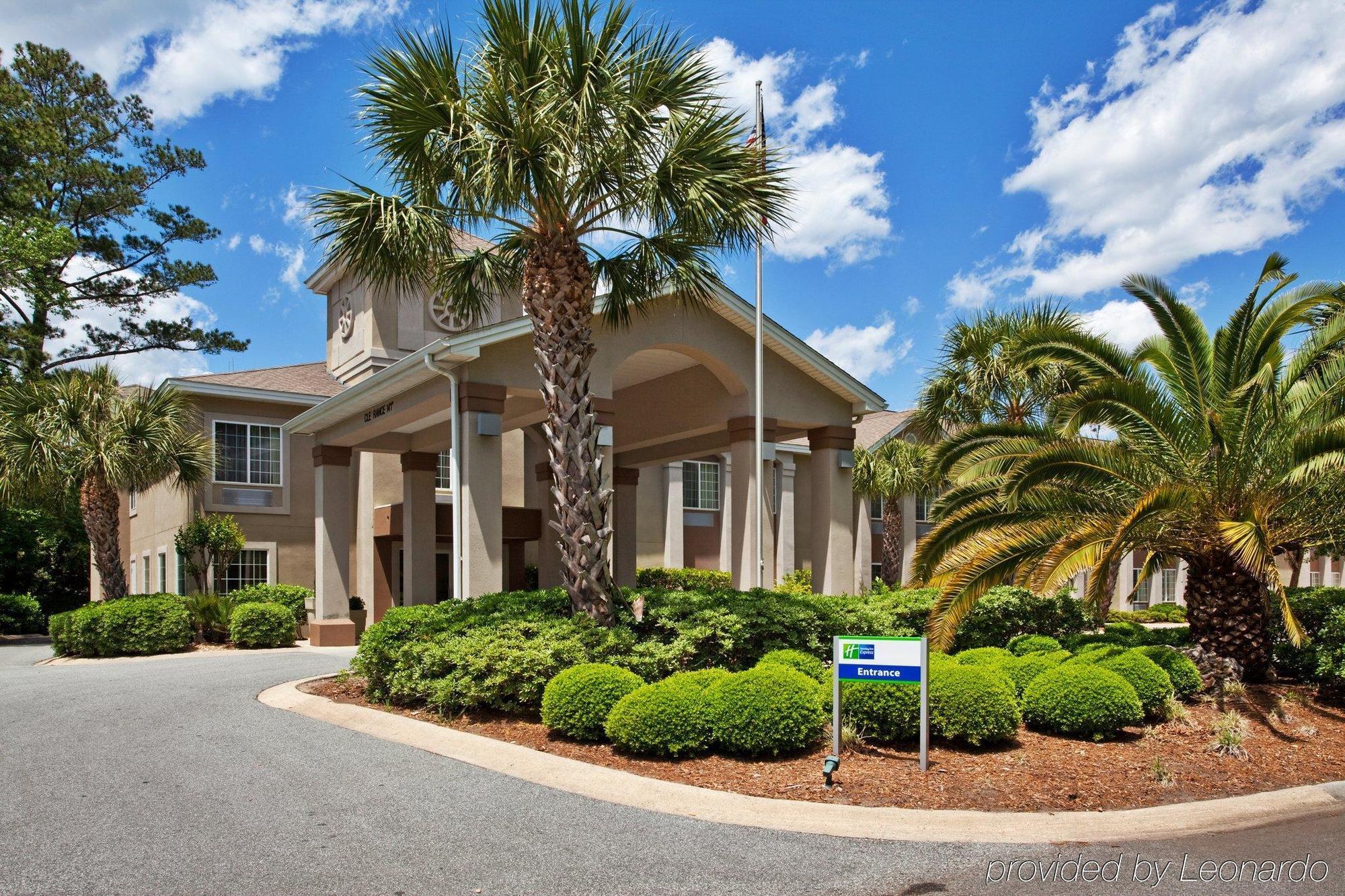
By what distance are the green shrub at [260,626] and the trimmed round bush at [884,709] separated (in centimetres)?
1545

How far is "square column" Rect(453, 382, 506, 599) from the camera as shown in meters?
14.4

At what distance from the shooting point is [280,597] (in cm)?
2253

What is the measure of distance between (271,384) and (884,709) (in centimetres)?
2056

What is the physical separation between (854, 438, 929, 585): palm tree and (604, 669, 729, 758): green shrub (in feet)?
63.4

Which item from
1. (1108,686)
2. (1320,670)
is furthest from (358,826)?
(1320,670)

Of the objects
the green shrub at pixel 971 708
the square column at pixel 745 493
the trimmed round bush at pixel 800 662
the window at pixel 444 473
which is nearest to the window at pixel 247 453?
the window at pixel 444 473

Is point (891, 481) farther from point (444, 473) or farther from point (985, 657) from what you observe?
point (985, 657)

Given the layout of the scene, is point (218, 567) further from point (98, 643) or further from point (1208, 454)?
point (1208, 454)

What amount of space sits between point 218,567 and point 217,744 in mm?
15328

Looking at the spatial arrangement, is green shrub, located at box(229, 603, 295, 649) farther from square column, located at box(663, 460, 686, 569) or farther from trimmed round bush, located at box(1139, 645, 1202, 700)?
trimmed round bush, located at box(1139, 645, 1202, 700)

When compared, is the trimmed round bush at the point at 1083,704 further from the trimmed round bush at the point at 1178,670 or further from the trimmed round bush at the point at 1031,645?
the trimmed round bush at the point at 1031,645

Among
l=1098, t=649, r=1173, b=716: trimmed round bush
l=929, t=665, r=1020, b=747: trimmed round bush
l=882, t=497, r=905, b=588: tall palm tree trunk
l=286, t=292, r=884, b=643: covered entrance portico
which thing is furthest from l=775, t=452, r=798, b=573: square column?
l=929, t=665, r=1020, b=747: trimmed round bush

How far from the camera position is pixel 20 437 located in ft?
69.2

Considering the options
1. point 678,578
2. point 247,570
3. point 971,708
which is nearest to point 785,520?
point 678,578
